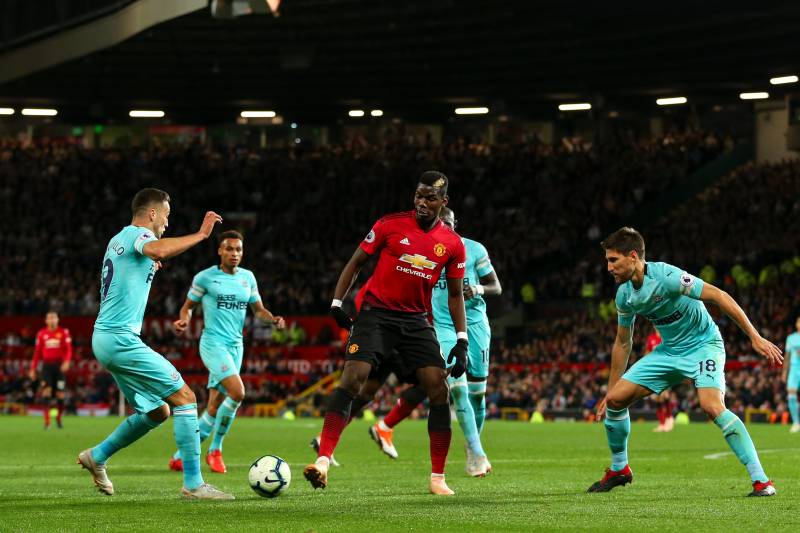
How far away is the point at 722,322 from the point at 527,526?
28.4 m

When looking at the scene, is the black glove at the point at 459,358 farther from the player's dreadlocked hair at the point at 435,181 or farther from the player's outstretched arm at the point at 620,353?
the player's outstretched arm at the point at 620,353

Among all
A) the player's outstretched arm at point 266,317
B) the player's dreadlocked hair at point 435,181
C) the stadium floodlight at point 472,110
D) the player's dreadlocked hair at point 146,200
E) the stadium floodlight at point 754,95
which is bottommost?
the player's outstretched arm at point 266,317

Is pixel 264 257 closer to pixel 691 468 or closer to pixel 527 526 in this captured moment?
pixel 691 468

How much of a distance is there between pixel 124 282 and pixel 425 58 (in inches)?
1306

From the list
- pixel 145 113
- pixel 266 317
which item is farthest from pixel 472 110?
pixel 266 317

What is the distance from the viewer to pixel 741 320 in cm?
1022

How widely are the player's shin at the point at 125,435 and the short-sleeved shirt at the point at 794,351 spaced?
1909 cm

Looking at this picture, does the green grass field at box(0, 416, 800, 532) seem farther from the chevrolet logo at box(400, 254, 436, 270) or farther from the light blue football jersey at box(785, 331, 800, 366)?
the light blue football jersey at box(785, 331, 800, 366)

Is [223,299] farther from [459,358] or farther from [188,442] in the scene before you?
[459,358]

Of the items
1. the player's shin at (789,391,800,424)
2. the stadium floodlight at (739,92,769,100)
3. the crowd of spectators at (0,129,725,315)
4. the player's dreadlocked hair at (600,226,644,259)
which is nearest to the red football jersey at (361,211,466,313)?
the player's dreadlocked hair at (600,226,644,259)

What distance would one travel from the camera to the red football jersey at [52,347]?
95.2 feet

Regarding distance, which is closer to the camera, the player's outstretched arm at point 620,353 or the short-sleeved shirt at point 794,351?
the player's outstretched arm at point 620,353

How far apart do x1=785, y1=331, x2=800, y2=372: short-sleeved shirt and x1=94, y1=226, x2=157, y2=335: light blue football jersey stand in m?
19.4

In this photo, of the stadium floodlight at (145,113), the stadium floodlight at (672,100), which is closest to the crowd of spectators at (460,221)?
the stadium floodlight at (672,100)
